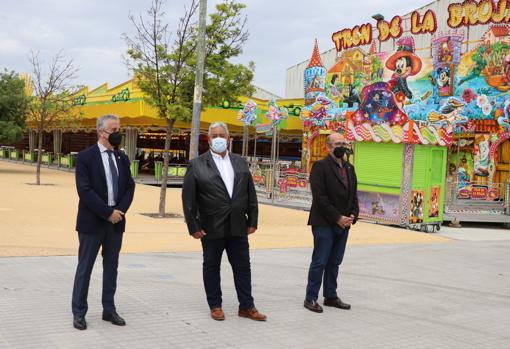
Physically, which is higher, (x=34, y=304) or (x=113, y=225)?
(x=113, y=225)

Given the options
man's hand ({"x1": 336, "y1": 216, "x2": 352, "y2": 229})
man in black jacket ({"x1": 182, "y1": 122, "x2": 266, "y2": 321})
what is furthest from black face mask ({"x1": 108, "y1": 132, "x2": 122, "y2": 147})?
man's hand ({"x1": 336, "y1": 216, "x2": 352, "y2": 229})

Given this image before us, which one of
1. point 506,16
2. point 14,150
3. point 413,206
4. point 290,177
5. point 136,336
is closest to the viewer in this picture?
point 136,336

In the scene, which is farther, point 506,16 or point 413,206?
point 506,16

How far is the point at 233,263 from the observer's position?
17.4ft

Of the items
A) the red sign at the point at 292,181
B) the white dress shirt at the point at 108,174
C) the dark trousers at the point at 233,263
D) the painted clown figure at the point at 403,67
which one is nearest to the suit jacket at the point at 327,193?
the dark trousers at the point at 233,263

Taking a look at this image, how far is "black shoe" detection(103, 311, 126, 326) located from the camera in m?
4.90

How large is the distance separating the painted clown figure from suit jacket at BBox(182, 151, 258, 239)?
19.6 metres

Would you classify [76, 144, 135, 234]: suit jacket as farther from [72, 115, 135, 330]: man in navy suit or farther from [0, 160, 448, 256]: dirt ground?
[0, 160, 448, 256]: dirt ground

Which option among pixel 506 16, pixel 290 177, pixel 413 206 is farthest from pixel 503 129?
pixel 413 206

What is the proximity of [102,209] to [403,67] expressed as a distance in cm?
2127

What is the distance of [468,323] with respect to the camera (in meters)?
5.65

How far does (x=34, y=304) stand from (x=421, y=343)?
3374mm

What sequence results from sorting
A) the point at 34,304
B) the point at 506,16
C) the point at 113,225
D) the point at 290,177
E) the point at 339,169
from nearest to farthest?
1. the point at 113,225
2. the point at 34,304
3. the point at 339,169
4. the point at 290,177
5. the point at 506,16

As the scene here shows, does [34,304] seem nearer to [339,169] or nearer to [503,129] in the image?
→ [339,169]
